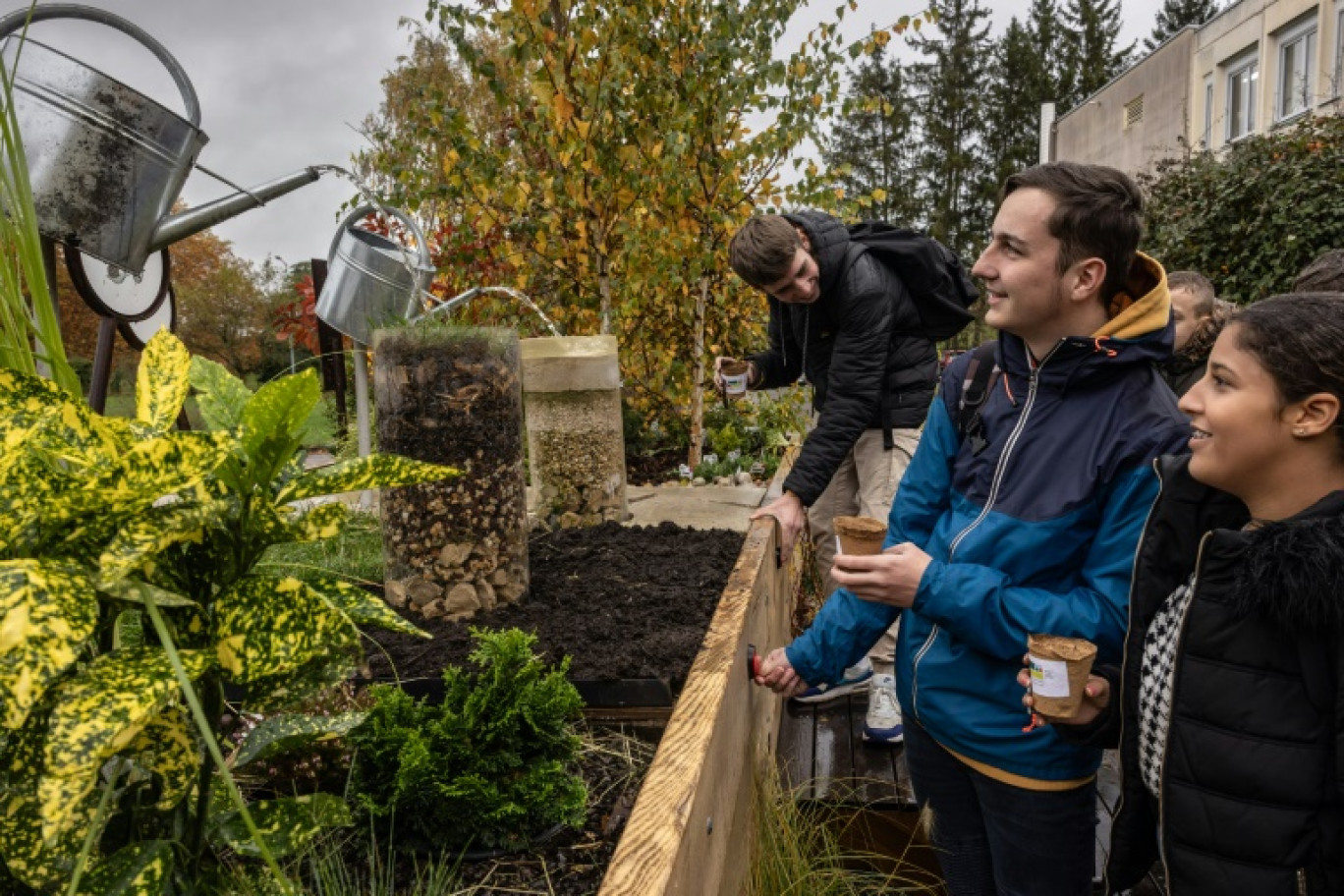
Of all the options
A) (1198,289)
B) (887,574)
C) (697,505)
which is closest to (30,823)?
(887,574)

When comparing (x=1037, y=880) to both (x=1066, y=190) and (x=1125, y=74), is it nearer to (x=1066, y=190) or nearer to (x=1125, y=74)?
(x=1066, y=190)

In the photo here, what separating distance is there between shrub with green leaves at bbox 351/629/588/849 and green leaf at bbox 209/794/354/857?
0.35 m

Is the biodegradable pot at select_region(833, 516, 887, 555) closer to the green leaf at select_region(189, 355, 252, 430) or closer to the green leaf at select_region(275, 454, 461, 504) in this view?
the green leaf at select_region(275, 454, 461, 504)

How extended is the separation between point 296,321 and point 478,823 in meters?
9.39

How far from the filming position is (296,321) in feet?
33.3

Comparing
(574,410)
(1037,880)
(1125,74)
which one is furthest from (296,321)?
(1125,74)

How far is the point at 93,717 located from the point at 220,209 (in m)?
2.23

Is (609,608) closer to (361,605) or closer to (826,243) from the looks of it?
(826,243)

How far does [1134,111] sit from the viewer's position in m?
23.8

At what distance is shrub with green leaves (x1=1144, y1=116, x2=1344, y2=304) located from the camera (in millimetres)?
7820

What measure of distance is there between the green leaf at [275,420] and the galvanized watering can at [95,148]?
1.69 meters

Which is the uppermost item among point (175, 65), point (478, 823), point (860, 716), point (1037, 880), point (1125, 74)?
point (1125, 74)

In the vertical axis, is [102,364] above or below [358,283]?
below

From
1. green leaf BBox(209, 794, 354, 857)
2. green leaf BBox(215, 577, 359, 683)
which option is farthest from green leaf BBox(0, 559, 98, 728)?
green leaf BBox(209, 794, 354, 857)
